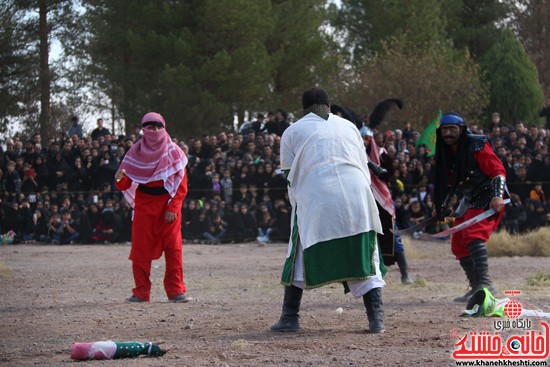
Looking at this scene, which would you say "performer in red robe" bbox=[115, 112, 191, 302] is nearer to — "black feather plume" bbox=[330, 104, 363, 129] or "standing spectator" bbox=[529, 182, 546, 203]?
"black feather plume" bbox=[330, 104, 363, 129]

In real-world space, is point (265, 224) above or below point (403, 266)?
above

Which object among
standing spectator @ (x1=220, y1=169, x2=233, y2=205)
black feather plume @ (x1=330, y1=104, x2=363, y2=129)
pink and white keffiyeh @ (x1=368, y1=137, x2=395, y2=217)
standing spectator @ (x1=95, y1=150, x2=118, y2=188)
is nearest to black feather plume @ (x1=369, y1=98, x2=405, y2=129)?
pink and white keffiyeh @ (x1=368, y1=137, x2=395, y2=217)

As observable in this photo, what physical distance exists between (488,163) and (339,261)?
2533 mm

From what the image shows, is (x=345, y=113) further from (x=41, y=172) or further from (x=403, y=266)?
(x=41, y=172)

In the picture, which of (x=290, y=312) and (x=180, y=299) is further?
(x=180, y=299)

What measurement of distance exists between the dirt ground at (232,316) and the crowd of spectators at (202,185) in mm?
4630

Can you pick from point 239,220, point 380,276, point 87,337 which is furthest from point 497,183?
point 239,220

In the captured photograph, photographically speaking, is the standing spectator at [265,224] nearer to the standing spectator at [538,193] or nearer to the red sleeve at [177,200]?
the standing spectator at [538,193]

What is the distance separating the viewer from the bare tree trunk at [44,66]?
105 feet

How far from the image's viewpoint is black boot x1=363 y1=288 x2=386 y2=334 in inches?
307

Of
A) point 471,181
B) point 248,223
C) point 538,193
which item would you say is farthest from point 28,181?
point 471,181

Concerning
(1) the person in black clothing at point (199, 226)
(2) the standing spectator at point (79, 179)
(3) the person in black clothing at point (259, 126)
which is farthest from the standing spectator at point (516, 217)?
(2) the standing spectator at point (79, 179)

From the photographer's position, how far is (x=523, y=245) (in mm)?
17719

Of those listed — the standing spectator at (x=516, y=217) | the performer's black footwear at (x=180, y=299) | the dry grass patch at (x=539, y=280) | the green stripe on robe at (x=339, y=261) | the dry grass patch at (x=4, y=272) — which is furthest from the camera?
the standing spectator at (x=516, y=217)
